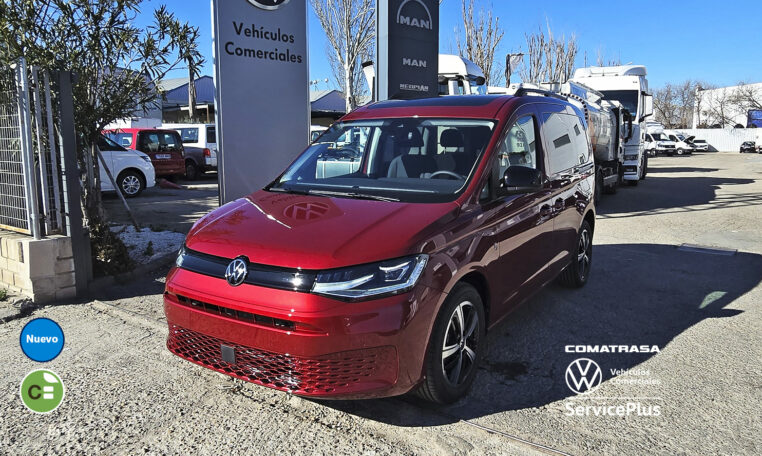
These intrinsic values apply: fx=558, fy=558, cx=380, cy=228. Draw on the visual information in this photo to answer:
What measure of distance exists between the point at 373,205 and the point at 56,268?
3532 millimetres

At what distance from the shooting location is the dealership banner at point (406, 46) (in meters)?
9.83

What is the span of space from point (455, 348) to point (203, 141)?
63.4ft

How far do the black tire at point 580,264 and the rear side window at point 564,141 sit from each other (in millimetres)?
774

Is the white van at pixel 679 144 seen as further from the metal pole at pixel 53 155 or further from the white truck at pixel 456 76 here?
the metal pole at pixel 53 155

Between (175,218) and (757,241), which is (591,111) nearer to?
(757,241)

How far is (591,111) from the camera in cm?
1353

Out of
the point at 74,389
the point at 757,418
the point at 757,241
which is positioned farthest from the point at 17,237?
the point at 757,241

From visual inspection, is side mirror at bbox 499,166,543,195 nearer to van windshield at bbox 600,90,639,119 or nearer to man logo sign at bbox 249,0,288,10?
man logo sign at bbox 249,0,288,10

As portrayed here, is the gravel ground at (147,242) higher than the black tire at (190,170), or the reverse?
the black tire at (190,170)

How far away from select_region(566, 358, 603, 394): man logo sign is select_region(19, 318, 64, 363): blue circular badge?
142 inches

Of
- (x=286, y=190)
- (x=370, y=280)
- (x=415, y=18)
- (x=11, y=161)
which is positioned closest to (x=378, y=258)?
(x=370, y=280)

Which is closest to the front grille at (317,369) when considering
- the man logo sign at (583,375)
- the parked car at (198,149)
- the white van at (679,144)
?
the man logo sign at (583,375)

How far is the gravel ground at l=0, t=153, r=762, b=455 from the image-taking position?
304 cm

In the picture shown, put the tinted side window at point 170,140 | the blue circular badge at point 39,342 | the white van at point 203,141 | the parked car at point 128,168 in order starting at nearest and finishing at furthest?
the blue circular badge at point 39,342
the parked car at point 128,168
the tinted side window at point 170,140
the white van at point 203,141
